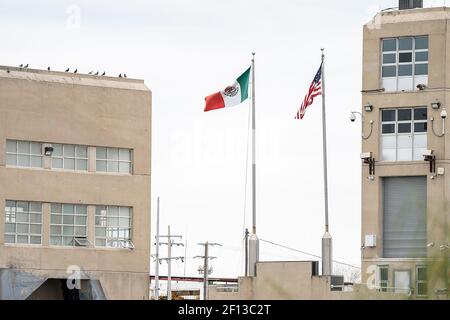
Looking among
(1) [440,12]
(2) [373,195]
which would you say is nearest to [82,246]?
(2) [373,195]

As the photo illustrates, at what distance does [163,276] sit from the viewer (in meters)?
119

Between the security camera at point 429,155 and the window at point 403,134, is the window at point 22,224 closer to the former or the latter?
the window at point 403,134

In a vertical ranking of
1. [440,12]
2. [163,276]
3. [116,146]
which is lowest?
[163,276]

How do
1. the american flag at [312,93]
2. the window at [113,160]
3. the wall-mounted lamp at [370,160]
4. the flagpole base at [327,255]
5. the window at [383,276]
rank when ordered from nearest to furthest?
the american flag at [312,93]
the window at [383,276]
the flagpole base at [327,255]
the wall-mounted lamp at [370,160]
the window at [113,160]

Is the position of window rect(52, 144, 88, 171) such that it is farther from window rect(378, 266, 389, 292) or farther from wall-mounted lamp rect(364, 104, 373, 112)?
window rect(378, 266, 389, 292)

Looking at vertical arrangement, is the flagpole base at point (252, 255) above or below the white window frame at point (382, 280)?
above

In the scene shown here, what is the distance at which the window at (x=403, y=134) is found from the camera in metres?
60.8

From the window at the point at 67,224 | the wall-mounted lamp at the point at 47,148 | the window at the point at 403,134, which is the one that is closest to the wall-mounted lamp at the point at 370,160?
the window at the point at 403,134

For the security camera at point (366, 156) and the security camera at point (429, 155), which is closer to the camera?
the security camera at point (429, 155)

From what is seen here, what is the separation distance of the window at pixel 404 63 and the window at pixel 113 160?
11.7m

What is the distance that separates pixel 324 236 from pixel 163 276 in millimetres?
59837

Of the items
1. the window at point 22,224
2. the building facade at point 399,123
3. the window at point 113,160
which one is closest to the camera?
the building facade at point 399,123

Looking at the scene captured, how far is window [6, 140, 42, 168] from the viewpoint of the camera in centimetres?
6178
